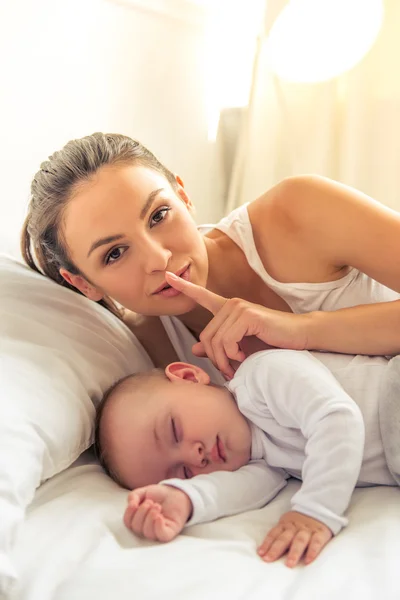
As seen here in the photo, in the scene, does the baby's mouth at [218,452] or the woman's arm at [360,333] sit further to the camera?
the woman's arm at [360,333]

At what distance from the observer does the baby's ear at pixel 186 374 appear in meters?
1.18

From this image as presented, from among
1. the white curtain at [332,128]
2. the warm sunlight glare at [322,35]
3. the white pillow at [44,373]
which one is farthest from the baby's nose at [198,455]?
the warm sunlight glare at [322,35]

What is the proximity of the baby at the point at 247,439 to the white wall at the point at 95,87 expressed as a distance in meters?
0.70

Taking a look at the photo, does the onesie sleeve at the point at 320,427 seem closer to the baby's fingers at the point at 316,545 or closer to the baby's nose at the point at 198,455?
the baby's fingers at the point at 316,545

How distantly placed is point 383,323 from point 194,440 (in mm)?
415

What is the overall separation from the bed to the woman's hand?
9.3 inches

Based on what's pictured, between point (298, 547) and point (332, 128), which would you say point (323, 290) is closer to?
point (298, 547)

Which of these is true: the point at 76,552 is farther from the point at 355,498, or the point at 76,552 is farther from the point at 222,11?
the point at 222,11

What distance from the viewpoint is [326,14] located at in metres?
2.00

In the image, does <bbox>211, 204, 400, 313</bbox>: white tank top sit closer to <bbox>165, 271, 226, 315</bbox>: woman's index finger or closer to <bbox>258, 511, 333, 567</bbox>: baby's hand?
<bbox>165, 271, 226, 315</bbox>: woman's index finger

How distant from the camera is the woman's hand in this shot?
46.9 inches

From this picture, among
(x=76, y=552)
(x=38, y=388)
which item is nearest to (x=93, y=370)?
(x=38, y=388)

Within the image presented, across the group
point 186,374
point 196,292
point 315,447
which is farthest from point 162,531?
point 196,292

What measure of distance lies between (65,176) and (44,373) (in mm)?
394
